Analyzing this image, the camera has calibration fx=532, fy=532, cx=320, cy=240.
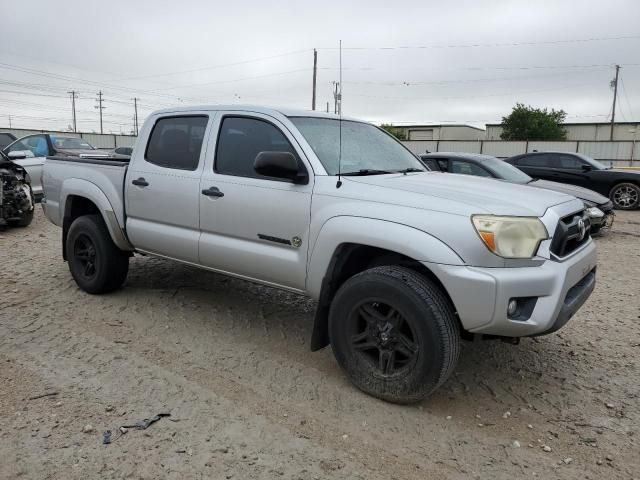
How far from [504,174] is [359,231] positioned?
6474mm

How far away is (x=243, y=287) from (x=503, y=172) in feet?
17.9

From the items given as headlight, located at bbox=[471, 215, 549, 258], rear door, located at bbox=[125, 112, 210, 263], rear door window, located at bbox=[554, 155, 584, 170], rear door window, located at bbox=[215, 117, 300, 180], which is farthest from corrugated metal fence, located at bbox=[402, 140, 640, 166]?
headlight, located at bbox=[471, 215, 549, 258]

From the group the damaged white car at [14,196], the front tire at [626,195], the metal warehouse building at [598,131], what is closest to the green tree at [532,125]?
the metal warehouse building at [598,131]

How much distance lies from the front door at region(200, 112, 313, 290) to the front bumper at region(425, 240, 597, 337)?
108cm

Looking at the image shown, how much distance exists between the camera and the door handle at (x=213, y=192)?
4105mm

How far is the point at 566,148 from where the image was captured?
30.5 meters

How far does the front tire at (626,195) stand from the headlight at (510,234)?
11.2m

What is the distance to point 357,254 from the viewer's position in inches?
141

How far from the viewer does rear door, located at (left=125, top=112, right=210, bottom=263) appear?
4.38 m

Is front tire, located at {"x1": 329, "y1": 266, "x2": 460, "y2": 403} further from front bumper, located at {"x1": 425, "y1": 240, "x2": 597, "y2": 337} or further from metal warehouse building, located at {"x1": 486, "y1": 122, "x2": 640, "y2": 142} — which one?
metal warehouse building, located at {"x1": 486, "y1": 122, "x2": 640, "y2": 142}

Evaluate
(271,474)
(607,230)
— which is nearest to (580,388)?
(271,474)

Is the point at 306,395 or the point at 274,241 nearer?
the point at 306,395

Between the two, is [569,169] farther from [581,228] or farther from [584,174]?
[581,228]

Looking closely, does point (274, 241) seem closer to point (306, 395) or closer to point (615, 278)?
point (306, 395)
